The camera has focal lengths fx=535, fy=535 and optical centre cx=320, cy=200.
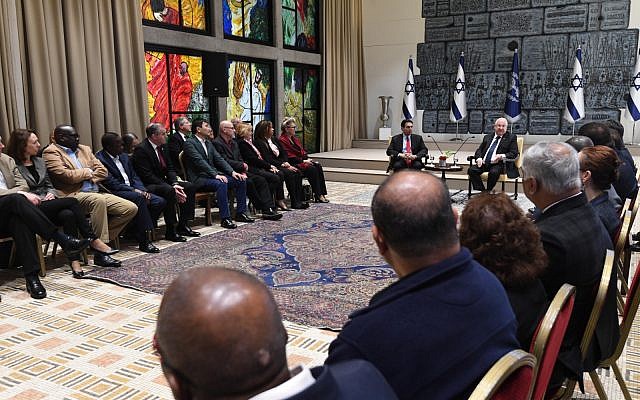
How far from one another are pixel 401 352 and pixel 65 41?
5.95m

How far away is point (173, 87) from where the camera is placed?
778cm

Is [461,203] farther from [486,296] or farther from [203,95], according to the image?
[486,296]

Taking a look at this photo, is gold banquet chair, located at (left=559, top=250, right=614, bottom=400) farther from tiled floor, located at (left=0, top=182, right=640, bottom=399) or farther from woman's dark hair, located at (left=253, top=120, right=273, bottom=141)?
woman's dark hair, located at (left=253, top=120, right=273, bottom=141)

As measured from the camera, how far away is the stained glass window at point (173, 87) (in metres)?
7.44

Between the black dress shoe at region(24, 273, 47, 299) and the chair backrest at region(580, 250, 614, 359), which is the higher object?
the chair backrest at region(580, 250, 614, 359)

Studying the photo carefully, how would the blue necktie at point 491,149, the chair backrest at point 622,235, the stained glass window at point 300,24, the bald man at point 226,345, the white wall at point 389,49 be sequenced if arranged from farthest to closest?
the white wall at point 389,49 < the stained glass window at point 300,24 < the blue necktie at point 491,149 < the chair backrest at point 622,235 < the bald man at point 226,345

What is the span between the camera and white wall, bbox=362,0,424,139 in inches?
457

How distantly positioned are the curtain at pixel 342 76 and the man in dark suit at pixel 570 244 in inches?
357

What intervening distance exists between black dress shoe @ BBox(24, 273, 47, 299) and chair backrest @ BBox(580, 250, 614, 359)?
3.40m

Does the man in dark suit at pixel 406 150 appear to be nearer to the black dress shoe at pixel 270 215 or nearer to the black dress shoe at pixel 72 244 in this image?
the black dress shoe at pixel 270 215

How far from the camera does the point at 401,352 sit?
111cm

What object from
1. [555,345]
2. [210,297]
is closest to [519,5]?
[555,345]

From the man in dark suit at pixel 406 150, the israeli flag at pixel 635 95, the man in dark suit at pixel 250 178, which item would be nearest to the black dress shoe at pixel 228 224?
the man in dark suit at pixel 250 178

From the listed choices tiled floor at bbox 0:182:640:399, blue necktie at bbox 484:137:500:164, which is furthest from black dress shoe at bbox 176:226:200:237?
blue necktie at bbox 484:137:500:164
